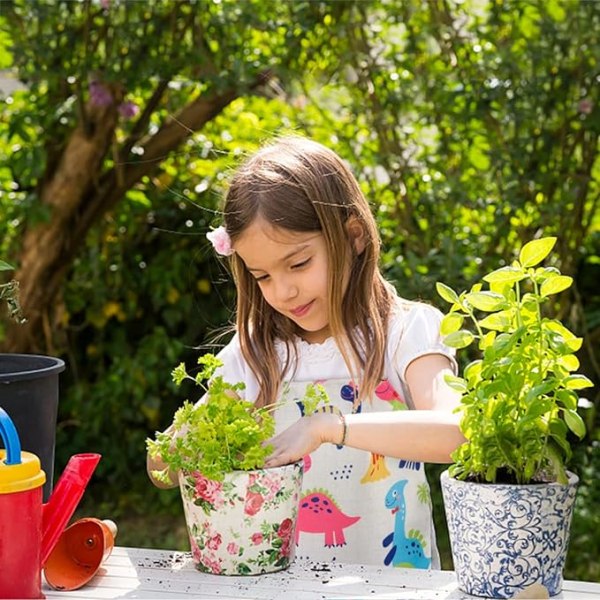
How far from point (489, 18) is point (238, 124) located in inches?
46.3

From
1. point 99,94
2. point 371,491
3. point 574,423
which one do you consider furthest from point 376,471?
point 99,94

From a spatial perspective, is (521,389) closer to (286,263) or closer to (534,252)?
(534,252)

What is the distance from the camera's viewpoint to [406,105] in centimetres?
405

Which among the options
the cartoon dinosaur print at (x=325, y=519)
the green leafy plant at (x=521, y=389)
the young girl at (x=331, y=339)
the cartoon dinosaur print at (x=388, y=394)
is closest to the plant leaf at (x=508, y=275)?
the green leafy plant at (x=521, y=389)

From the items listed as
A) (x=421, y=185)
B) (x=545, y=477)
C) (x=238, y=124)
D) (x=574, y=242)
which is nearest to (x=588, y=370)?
(x=574, y=242)

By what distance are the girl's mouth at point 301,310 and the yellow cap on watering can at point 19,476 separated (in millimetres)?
689

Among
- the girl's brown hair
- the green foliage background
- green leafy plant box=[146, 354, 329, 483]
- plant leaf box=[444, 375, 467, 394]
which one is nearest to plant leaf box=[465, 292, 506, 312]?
plant leaf box=[444, 375, 467, 394]

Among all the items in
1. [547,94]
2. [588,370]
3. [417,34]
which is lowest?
[588,370]

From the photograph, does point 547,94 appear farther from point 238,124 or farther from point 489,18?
point 238,124

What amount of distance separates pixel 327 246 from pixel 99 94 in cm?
234

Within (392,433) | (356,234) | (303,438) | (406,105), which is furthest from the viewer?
(406,105)

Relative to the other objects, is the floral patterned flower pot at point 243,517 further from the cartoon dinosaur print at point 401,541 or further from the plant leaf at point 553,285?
the cartoon dinosaur print at point 401,541

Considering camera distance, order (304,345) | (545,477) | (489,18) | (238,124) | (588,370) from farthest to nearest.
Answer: (238,124) → (588,370) → (489,18) → (304,345) → (545,477)

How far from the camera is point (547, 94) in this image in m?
3.92
